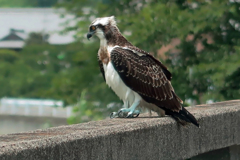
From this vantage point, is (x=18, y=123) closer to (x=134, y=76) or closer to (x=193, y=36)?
(x=193, y=36)

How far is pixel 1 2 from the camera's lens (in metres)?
58.2

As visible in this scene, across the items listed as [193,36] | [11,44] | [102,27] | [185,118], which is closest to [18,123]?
[11,44]

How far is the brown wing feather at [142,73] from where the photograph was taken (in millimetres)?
Result: 5664

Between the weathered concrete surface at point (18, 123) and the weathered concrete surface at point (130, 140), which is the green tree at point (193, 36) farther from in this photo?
the weathered concrete surface at point (18, 123)

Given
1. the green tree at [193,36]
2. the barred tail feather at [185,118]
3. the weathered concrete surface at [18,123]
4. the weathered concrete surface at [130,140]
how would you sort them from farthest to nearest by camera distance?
the weathered concrete surface at [18,123], the green tree at [193,36], the barred tail feather at [185,118], the weathered concrete surface at [130,140]

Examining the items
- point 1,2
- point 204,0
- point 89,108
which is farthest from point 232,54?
point 1,2

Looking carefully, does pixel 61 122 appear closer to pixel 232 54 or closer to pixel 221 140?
pixel 232 54

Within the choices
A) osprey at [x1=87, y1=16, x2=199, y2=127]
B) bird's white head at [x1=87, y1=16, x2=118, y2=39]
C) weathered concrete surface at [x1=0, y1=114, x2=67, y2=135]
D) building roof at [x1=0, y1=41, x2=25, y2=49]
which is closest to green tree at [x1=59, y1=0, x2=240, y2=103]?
bird's white head at [x1=87, y1=16, x2=118, y2=39]

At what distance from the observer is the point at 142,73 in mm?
5738

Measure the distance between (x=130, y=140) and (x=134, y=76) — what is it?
2.27 metres

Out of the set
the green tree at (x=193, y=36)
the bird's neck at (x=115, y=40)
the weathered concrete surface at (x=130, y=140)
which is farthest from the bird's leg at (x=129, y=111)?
the green tree at (x=193, y=36)

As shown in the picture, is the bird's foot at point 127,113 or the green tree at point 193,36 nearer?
the bird's foot at point 127,113

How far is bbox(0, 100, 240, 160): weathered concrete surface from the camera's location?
2.90m

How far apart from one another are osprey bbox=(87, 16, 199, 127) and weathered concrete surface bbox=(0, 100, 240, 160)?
42.4 inches
